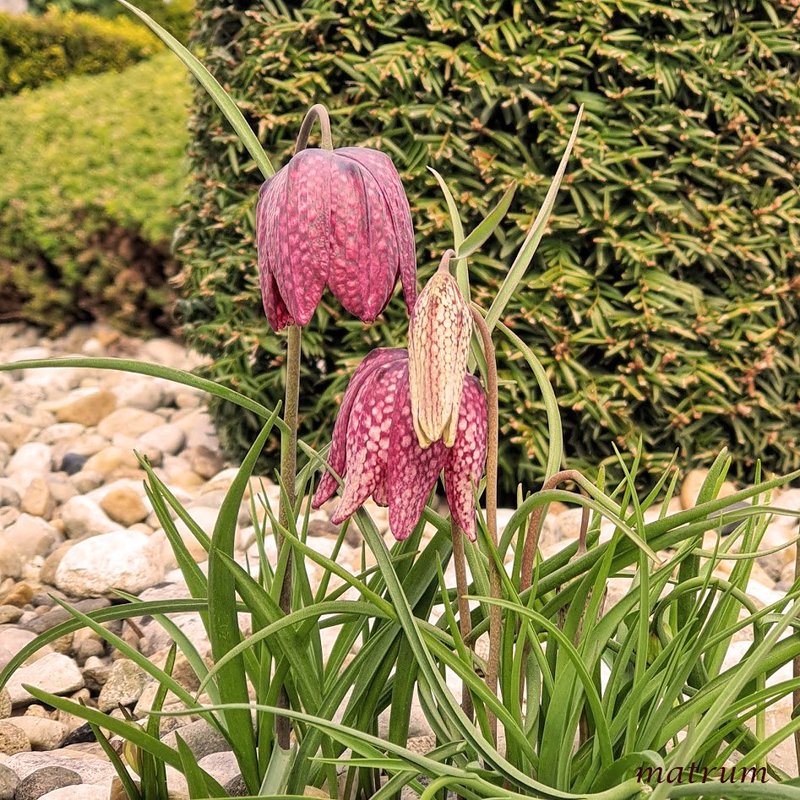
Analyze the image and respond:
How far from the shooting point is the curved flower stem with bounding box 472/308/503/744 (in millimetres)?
1072

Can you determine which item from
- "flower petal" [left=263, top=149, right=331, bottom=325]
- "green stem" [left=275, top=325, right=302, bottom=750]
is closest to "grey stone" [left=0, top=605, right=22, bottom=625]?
"green stem" [left=275, top=325, right=302, bottom=750]

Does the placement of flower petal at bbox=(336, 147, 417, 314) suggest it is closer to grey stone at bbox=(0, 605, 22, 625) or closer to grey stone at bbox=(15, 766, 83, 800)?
grey stone at bbox=(15, 766, 83, 800)

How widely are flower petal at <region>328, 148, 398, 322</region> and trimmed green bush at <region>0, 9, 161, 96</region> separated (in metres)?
6.35

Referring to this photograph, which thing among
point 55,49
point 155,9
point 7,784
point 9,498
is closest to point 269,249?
point 7,784

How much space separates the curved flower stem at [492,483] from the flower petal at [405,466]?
57 mm

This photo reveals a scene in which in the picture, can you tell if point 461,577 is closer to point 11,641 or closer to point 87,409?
point 11,641

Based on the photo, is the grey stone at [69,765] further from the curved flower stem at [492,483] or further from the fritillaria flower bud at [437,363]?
the fritillaria flower bud at [437,363]

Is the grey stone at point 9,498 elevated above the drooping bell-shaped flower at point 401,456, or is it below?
below

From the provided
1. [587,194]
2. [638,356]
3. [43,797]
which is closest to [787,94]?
[587,194]

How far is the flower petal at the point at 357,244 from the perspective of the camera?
3.55 feet

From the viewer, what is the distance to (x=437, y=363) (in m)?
0.96

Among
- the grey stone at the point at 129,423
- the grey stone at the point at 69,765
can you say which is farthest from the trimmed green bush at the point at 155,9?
the grey stone at the point at 69,765

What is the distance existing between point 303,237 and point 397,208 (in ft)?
0.34

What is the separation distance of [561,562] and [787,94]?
178cm
